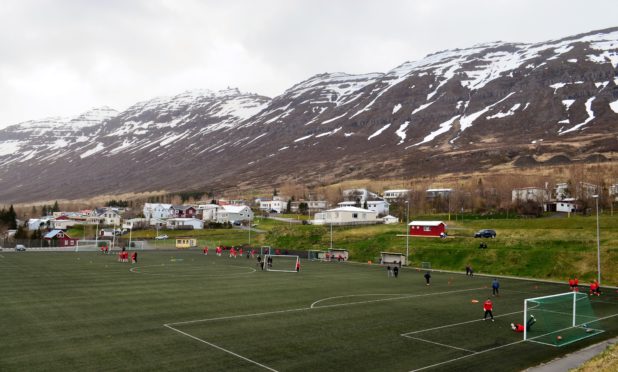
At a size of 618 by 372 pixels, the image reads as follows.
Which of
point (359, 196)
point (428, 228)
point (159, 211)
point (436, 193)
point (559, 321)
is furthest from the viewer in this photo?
point (159, 211)

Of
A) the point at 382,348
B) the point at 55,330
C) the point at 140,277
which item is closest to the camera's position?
the point at 382,348

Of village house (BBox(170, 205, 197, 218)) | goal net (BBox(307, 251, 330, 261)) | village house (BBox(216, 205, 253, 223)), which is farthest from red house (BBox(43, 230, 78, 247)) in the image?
goal net (BBox(307, 251, 330, 261))

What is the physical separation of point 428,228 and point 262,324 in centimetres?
6763

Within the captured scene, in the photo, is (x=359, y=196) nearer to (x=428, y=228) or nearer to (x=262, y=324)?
(x=428, y=228)

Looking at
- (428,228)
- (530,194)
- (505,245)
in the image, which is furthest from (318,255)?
(530,194)

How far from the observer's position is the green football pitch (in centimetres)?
2206

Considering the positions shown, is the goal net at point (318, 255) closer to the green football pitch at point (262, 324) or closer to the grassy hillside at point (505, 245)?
the grassy hillside at point (505, 245)

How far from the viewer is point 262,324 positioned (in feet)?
97.9

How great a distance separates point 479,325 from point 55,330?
1012 inches

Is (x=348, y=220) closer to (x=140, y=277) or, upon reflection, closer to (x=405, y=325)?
(x=140, y=277)

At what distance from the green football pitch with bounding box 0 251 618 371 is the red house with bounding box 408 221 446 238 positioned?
3670 cm

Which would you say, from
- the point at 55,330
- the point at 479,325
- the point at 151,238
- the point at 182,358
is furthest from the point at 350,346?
the point at 151,238

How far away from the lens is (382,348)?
2464 centimetres

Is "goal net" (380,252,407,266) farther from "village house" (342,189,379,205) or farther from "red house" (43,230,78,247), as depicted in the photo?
"village house" (342,189,379,205)
